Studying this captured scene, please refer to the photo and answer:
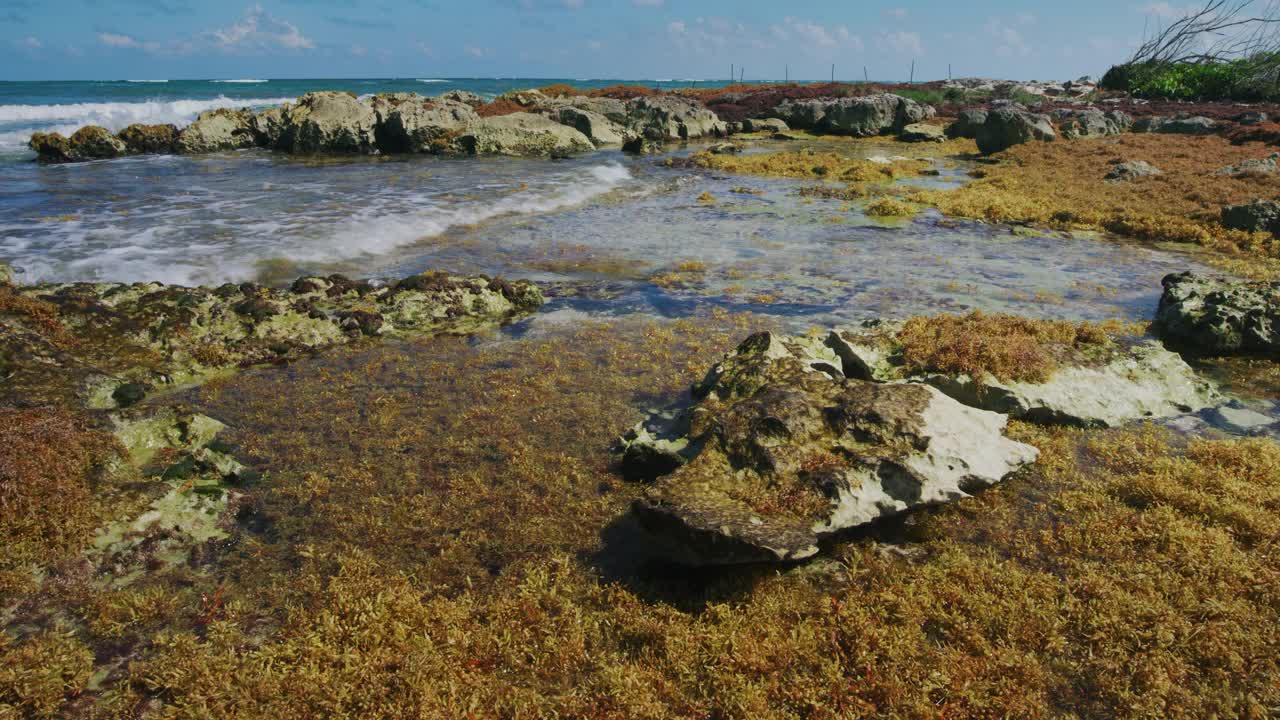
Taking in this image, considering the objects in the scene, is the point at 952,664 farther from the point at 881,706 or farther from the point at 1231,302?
the point at 1231,302

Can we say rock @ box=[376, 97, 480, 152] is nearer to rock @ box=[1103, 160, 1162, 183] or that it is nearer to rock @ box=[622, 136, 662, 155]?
rock @ box=[622, 136, 662, 155]

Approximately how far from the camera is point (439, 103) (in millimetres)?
54656

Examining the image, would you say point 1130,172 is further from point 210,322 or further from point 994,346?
point 210,322

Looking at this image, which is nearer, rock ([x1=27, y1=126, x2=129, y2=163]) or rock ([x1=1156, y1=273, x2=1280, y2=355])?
rock ([x1=1156, y1=273, x2=1280, y2=355])

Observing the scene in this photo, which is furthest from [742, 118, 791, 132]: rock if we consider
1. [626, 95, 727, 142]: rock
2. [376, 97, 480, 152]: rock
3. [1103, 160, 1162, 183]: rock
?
[1103, 160, 1162, 183]: rock

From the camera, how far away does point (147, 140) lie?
45.7 m

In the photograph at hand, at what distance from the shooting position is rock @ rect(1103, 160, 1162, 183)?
3194cm

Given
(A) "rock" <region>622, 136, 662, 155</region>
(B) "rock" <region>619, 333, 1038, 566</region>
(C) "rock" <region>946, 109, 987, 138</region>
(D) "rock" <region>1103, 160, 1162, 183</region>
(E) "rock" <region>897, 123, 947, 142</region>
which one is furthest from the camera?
(E) "rock" <region>897, 123, 947, 142</region>

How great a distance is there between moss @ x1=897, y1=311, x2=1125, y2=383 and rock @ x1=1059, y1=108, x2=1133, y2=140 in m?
46.8

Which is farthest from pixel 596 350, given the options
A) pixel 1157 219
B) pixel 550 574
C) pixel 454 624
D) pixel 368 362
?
pixel 1157 219

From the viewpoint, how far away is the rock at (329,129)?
153 ft

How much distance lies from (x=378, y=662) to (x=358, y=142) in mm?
49218

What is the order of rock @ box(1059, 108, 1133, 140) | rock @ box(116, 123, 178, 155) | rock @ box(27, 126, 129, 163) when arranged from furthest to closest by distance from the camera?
rock @ box(1059, 108, 1133, 140) < rock @ box(116, 123, 178, 155) < rock @ box(27, 126, 129, 163)

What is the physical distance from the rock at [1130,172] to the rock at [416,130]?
4078cm
